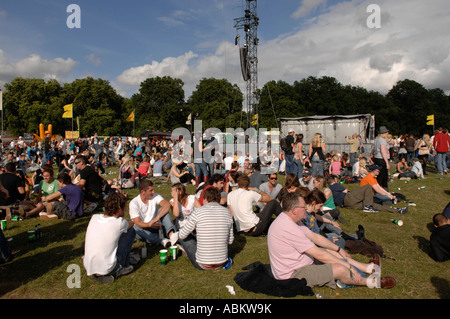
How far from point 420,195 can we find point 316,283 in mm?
7907

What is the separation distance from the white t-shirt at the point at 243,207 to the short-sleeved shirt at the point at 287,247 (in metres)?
1.98

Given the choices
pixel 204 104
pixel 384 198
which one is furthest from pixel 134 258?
pixel 204 104

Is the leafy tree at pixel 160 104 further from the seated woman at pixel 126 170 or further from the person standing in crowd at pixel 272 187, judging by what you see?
the person standing in crowd at pixel 272 187

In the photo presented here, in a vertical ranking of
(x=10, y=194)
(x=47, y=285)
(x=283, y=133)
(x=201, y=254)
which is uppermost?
(x=283, y=133)

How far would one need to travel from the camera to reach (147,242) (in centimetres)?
563

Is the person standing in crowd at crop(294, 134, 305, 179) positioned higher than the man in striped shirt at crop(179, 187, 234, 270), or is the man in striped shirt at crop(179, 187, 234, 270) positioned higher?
the person standing in crowd at crop(294, 134, 305, 179)

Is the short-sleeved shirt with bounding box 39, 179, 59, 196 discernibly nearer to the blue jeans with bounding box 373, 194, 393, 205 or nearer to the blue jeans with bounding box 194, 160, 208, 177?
the blue jeans with bounding box 194, 160, 208, 177

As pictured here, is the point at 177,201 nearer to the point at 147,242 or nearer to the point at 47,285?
the point at 147,242

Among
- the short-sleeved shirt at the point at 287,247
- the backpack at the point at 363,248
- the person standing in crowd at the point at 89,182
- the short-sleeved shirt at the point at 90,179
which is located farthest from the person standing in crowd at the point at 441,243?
the short-sleeved shirt at the point at 90,179

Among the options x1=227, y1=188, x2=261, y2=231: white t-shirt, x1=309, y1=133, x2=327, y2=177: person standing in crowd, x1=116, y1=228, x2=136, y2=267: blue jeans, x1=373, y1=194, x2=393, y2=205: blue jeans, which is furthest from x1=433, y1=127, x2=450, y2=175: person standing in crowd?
x1=116, y1=228, x2=136, y2=267: blue jeans

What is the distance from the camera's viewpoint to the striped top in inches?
169

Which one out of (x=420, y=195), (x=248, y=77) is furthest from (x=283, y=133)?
(x=420, y=195)

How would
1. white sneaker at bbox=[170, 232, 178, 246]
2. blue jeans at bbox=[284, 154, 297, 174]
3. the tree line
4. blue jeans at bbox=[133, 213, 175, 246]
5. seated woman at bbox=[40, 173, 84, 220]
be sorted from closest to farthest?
white sneaker at bbox=[170, 232, 178, 246] < blue jeans at bbox=[133, 213, 175, 246] < seated woman at bbox=[40, 173, 84, 220] < blue jeans at bbox=[284, 154, 297, 174] < the tree line

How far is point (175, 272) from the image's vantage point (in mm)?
4496
